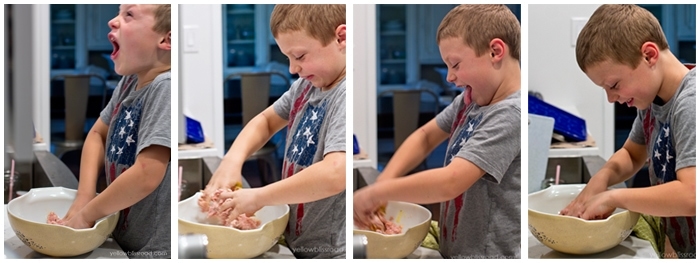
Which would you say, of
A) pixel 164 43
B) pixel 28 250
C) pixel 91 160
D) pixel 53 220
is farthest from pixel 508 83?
pixel 28 250

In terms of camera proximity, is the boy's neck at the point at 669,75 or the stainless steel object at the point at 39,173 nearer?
the boy's neck at the point at 669,75

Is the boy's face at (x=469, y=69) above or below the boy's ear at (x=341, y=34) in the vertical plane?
below

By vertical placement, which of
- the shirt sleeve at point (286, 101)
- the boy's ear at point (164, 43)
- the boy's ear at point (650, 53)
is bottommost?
the shirt sleeve at point (286, 101)

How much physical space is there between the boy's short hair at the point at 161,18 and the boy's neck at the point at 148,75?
103mm

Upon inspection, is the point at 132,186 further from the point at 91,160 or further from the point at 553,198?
the point at 553,198

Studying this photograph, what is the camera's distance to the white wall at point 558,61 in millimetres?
2867

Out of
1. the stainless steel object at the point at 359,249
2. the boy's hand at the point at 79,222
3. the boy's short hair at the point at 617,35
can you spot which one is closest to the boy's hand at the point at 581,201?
the boy's short hair at the point at 617,35

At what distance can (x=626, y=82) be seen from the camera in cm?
Result: 284

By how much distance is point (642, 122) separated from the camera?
2.87m

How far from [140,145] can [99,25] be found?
14.5 inches

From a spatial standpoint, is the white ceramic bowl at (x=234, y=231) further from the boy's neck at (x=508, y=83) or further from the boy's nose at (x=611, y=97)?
the boy's nose at (x=611, y=97)

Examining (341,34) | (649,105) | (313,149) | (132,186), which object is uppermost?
(341,34)

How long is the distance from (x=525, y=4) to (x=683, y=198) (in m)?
0.70
